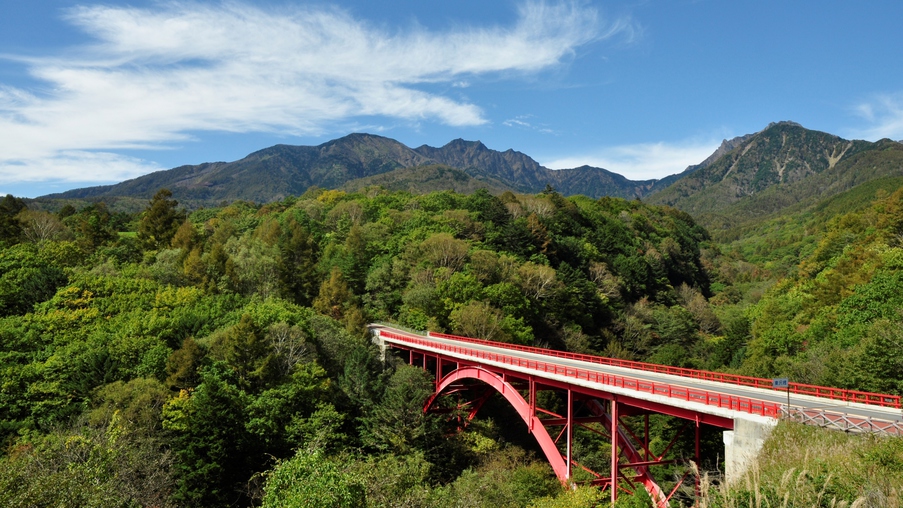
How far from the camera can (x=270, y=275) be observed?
200ft

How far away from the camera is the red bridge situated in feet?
52.4

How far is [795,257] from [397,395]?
425ft

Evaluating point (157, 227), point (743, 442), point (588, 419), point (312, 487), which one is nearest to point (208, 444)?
point (312, 487)

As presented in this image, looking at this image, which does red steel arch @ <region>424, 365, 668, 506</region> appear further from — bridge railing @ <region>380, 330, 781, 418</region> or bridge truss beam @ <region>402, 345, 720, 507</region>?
bridge railing @ <region>380, 330, 781, 418</region>

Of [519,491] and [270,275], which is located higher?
[270,275]

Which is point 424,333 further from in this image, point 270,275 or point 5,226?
point 5,226

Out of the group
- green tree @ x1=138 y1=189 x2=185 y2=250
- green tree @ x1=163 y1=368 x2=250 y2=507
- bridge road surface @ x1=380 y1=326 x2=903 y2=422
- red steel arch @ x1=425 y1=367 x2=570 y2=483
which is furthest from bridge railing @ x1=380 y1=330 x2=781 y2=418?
green tree @ x1=138 y1=189 x2=185 y2=250

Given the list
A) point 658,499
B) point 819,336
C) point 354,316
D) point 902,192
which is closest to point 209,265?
point 354,316

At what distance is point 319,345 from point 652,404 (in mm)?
27579

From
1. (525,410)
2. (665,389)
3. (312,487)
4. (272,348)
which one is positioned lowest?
(525,410)

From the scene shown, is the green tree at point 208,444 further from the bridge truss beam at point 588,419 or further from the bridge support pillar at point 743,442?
the bridge support pillar at point 743,442

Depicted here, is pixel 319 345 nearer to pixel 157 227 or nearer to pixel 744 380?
pixel 744 380

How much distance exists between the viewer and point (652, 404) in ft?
64.8

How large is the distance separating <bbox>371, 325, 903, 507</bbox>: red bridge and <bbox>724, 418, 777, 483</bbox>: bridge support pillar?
0.03m
